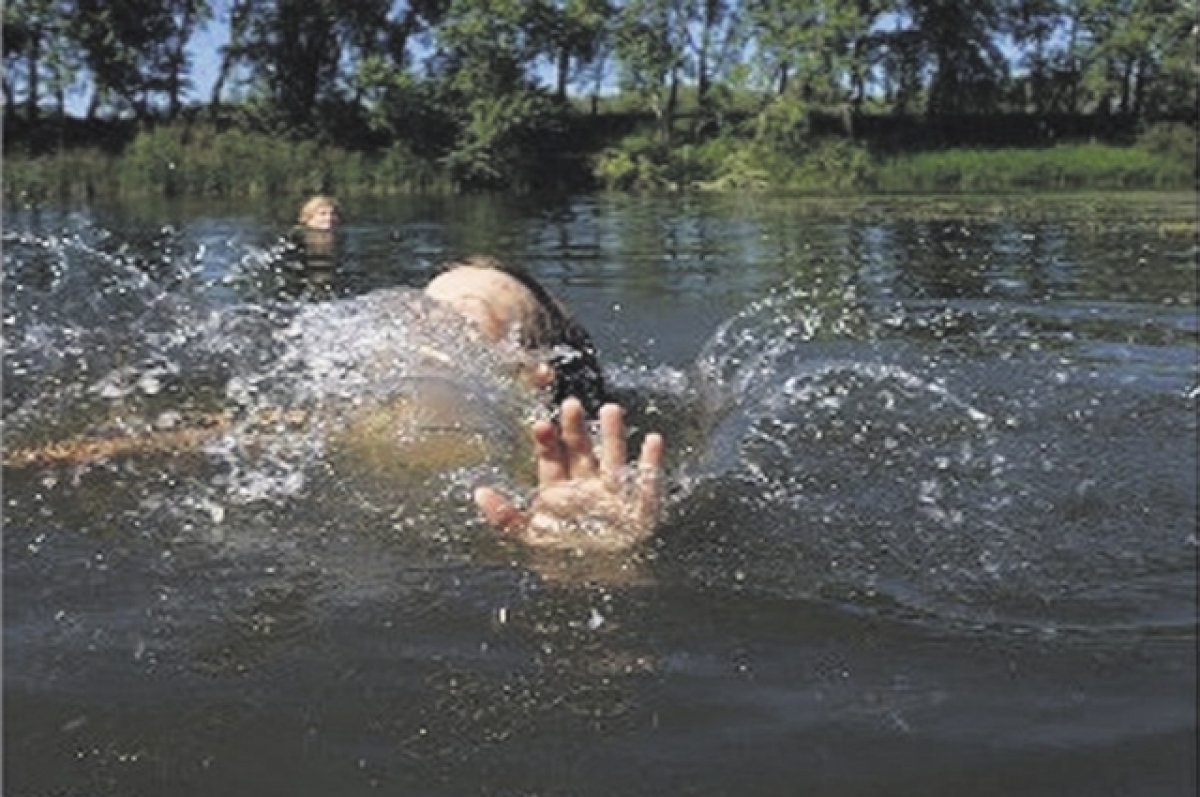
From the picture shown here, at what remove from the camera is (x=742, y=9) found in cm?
6222

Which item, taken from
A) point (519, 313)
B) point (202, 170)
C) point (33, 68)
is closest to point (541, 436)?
point (519, 313)

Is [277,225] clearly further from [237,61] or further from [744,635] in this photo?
[237,61]

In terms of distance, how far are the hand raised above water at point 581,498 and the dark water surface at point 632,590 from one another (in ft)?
0.38

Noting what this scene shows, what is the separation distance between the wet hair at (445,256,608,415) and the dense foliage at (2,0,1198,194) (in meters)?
36.0

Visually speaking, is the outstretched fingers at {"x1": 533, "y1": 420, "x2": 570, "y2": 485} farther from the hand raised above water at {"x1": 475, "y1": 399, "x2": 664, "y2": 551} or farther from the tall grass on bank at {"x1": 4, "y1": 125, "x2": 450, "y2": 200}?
the tall grass on bank at {"x1": 4, "y1": 125, "x2": 450, "y2": 200}

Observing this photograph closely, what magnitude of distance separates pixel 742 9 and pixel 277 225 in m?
39.0

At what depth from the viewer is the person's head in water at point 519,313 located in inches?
236

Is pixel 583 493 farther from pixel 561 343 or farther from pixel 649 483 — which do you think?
pixel 561 343

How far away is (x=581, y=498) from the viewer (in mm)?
4242

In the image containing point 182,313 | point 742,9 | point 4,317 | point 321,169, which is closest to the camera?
point 182,313

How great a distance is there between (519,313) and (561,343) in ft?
0.85

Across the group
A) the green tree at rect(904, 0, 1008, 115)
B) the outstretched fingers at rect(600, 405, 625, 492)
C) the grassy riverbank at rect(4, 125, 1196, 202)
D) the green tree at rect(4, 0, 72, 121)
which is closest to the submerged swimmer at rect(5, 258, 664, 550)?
the outstretched fingers at rect(600, 405, 625, 492)

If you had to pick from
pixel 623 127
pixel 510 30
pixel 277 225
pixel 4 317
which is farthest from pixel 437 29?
pixel 4 317

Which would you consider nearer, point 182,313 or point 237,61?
point 182,313
